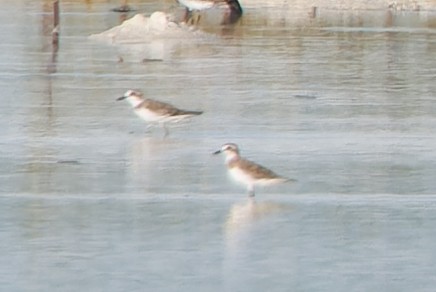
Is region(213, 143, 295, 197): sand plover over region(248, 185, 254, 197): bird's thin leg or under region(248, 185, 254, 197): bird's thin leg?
over

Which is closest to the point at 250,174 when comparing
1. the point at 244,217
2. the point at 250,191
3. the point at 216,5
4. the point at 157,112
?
the point at 250,191

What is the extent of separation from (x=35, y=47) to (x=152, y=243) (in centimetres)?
1161

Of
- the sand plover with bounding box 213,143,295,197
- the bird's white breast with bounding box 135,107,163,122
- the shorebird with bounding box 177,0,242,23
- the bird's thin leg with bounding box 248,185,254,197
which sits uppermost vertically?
the sand plover with bounding box 213,143,295,197

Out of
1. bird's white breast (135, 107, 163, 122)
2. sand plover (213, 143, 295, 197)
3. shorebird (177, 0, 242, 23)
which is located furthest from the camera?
shorebird (177, 0, 242, 23)

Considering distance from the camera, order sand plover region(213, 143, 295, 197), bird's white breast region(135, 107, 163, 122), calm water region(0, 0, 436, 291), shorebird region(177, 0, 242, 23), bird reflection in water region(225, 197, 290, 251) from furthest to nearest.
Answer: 1. shorebird region(177, 0, 242, 23)
2. bird's white breast region(135, 107, 163, 122)
3. sand plover region(213, 143, 295, 197)
4. bird reflection in water region(225, 197, 290, 251)
5. calm water region(0, 0, 436, 291)

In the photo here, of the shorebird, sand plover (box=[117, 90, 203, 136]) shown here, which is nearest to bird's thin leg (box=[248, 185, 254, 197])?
sand plover (box=[117, 90, 203, 136])

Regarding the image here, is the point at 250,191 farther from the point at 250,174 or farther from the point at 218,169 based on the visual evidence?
the point at 218,169

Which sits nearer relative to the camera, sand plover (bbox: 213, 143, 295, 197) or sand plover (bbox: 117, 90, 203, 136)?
sand plover (bbox: 213, 143, 295, 197)

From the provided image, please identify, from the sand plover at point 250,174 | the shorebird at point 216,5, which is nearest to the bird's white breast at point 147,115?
the sand plover at point 250,174

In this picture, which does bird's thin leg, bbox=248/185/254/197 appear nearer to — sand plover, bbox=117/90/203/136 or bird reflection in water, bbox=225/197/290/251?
bird reflection in water, bbox=225/197/290/251

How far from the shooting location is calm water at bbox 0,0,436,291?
7.19 meters

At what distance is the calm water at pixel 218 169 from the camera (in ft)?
23.6

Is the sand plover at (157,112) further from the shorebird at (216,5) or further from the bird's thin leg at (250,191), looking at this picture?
the shorebird at (216,5)

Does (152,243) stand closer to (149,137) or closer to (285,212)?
(285,212)
